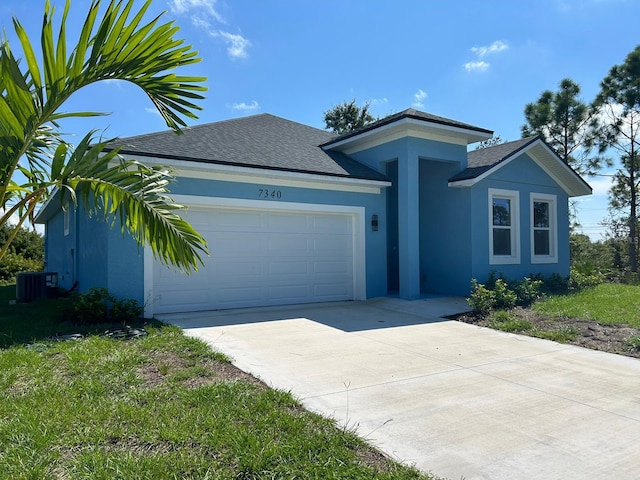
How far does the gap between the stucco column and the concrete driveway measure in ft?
8.12

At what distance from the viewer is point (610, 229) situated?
20.8m

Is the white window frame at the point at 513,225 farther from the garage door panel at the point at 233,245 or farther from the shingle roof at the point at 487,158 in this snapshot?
the garage door panel at the point at 233,245

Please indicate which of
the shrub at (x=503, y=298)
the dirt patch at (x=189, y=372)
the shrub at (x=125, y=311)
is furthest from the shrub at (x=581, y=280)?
the shrub at (x=125, y=311)

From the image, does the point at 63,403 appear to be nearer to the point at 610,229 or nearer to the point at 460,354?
the point at 460,354

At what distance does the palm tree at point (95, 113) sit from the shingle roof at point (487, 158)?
8940 mm

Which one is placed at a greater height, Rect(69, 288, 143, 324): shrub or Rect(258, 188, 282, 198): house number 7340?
Rect(258, 188, 282, 198): house number 7340

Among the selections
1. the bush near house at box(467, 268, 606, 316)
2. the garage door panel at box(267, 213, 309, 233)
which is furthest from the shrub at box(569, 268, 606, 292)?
the garage door panel at box(267, 213, 309, 233)

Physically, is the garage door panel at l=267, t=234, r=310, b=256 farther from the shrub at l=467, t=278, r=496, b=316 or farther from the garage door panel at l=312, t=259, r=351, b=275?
the shrub at l=467, t=278, r=496, b=316

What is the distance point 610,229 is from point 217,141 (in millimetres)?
18655

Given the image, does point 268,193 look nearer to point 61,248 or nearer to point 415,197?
point 415,197

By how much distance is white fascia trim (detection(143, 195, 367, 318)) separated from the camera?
902cm

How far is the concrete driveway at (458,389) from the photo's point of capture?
3416 millimetres

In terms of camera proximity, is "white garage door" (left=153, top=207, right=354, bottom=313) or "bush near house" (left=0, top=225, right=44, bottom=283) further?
"bush near house" (left=0, top=225, right=44, bottom=283)

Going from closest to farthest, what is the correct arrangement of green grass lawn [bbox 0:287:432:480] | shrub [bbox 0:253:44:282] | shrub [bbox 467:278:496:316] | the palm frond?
green grass lawn [bbox 0:287:432:480], the palm frond, shrub [bbox 467:278:496:316], shrub [bbox 0:253:44:282]
